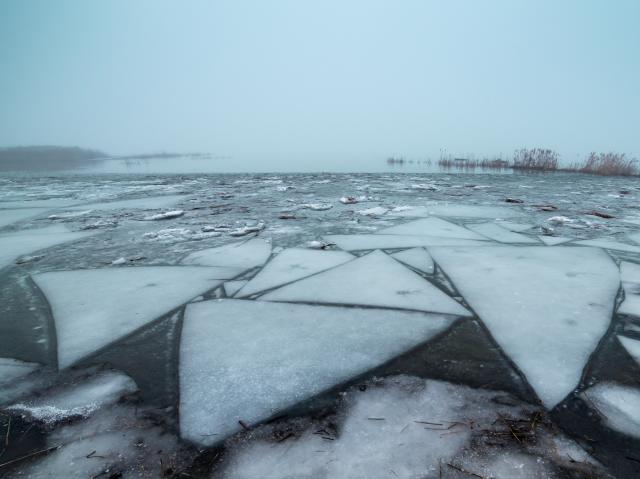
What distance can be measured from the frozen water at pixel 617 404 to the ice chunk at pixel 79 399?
1.51m

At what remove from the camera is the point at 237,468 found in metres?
0.89

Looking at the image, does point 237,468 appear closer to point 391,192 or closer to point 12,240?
point 12,240

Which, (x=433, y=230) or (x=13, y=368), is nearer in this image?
(x=13, y=368)

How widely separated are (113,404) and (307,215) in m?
3.04

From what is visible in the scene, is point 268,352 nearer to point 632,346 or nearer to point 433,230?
point 632,346

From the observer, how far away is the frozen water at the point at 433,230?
303 cm

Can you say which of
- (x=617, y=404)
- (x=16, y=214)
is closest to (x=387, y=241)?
(x=617, y=404)

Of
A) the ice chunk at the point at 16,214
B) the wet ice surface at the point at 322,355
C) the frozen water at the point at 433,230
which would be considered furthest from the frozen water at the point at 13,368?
the ice chunk at the point at 16,214

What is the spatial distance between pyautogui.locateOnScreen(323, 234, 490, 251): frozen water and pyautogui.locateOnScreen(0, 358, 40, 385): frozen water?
1964 millimetres

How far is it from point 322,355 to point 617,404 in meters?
0.97

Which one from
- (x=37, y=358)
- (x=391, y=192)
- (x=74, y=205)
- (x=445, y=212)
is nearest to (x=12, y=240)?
(x=74, y=205)

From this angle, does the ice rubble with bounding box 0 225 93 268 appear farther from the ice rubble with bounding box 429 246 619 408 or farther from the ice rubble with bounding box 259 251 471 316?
the ice rubble with bounding box 429 246 619 408

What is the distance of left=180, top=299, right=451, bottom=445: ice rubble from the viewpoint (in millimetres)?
1101

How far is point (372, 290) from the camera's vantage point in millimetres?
1932
